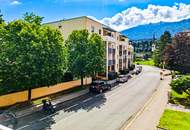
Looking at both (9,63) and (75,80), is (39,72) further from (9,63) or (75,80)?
(75,80)

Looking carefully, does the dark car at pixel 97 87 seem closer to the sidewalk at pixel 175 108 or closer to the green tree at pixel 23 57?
the sidewalk at pixel 175 108

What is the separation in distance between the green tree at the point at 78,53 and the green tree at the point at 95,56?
650 millimetres

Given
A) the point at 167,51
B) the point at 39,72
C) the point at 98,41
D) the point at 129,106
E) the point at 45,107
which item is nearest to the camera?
the point at 45,107

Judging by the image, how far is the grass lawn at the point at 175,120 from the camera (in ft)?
75.4

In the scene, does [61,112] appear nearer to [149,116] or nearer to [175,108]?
[149,116]

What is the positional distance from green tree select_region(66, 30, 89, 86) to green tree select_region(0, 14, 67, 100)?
11.7 meters

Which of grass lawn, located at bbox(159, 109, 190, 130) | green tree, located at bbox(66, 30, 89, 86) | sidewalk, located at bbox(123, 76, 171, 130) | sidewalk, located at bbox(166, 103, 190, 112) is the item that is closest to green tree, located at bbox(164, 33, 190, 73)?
green tree, located at bbox(66, 30, 89, 86)

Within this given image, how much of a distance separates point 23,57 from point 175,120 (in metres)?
15.6

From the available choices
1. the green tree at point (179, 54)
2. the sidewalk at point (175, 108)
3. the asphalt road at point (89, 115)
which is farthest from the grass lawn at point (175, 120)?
the green tree at point (179, 54)

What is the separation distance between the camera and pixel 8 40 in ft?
96.7

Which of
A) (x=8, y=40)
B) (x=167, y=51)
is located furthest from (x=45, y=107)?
(x=167, y=51)

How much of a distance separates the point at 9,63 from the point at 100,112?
10.3 m

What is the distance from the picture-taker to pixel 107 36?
210ft

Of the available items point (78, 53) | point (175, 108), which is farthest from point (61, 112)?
point (78, 53)
